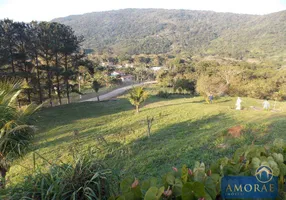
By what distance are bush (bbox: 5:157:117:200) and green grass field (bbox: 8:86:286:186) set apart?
35cm

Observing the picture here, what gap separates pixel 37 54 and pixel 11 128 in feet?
48.8

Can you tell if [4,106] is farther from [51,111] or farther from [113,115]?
[51,111]

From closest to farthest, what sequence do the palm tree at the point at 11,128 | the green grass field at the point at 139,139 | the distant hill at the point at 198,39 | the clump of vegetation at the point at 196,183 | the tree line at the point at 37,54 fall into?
the clump of vegetation at the point at 196,183
the palm tree at the point at 11,128
the green grass field at the point at 139,139
the tree line at the point at 37,54
the distant hill at the point at 198,39

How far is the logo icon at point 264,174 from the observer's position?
1.09 m

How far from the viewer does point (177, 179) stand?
1.19 metres

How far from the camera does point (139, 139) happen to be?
8039 millimetres

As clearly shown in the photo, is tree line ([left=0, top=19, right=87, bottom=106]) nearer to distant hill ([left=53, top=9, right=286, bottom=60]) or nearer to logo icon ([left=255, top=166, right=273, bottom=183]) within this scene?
logo icon ([left=255, top=166, right=273, bottom=183])

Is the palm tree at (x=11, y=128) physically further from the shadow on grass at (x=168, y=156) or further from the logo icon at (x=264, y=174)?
the logo icon at (x=264, y=174)

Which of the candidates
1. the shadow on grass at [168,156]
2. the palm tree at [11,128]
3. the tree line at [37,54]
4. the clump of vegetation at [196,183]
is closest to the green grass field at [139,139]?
the shadow on grass at [168,156]

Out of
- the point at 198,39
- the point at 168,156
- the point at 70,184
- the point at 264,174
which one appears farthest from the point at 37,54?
the point at 198,39

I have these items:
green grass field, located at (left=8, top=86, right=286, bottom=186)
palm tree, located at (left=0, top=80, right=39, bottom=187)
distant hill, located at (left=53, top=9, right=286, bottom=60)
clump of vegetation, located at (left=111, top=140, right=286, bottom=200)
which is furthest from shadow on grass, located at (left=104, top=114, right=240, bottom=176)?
distant hill, located at (left=53, top=9, right=286, bottom=60)

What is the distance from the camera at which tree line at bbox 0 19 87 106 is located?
14.4m

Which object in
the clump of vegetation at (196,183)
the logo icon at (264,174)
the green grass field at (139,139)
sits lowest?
the green grass field at (139,139)

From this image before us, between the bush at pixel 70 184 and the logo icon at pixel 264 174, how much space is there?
0.97 metres
